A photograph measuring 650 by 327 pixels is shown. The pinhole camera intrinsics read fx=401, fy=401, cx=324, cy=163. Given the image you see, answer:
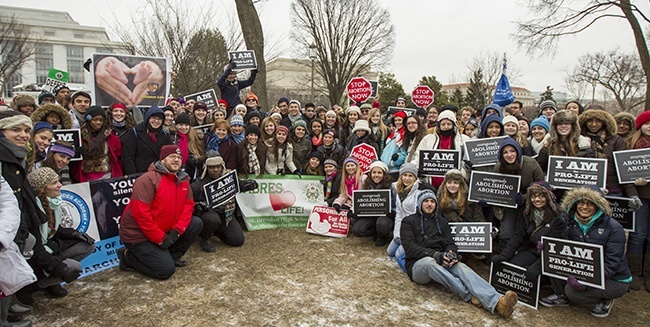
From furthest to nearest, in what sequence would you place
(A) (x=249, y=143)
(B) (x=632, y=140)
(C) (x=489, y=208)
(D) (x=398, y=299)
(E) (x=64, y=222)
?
(A) (x=249, y=143) < (C) (x=489, y=208) < (B) (x=632, y=140) < (E) (x=64, y=222) < (D) (x=398, y=299)

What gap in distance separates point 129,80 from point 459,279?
651cm

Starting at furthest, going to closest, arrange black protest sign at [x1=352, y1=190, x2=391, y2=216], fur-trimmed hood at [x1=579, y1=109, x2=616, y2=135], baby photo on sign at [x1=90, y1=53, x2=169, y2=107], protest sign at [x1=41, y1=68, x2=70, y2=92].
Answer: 1. protest sign at [x1=41, y1=68, x2=70, y2=92]
2. baby photo on sign at [x1=90, y1=53, x2=169, y2=107]
3. black protest sign at [x1=352, y1=190, x2=391, y2=216]
4. fur-trimmed hood at [x1=579, y1=109, x2=616, y2=135]

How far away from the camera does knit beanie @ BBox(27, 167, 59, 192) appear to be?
13.7 feet

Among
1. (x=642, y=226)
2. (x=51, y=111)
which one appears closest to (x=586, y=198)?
(x=642, y=226)

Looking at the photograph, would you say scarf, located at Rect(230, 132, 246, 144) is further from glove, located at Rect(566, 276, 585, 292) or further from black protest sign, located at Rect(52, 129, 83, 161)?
glove, located at Rect(566, 276, 585, 292)

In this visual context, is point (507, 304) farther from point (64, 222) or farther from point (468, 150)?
point (64, 222)

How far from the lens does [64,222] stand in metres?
5.14

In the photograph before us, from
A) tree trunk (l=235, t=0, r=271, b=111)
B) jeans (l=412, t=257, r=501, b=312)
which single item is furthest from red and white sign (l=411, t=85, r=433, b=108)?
jeans (l=412, t=257, r=501, b=312)

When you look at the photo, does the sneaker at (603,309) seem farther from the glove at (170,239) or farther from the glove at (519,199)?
the glove at (170,239)

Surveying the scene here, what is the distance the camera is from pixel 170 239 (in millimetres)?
5176

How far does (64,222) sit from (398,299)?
4.32 metres

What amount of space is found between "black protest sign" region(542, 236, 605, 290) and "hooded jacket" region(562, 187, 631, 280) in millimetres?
179

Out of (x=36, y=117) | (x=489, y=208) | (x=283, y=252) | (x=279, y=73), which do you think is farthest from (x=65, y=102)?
(x=279, y=73)

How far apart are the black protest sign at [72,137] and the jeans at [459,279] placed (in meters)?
4.77
